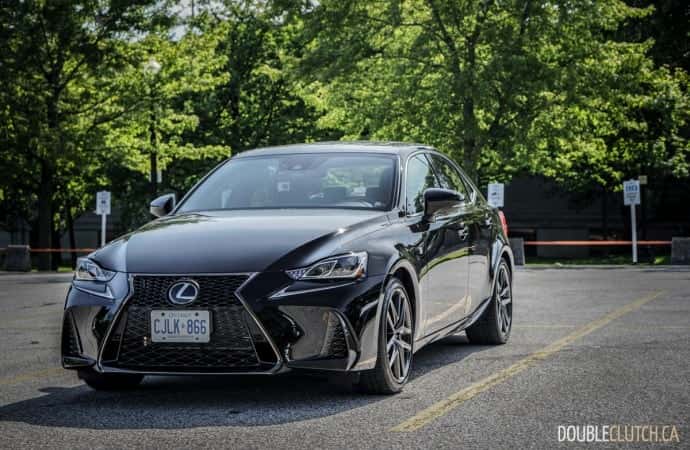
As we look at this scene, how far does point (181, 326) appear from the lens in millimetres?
6941

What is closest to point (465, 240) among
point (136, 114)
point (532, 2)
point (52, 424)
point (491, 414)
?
point (491, 414)

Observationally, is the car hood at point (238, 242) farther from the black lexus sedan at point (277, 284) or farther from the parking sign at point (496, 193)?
the parking sign at point (496, 193)

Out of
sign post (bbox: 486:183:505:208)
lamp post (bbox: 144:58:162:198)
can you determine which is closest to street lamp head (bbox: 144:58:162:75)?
lamp post (bbox: 144:58:162:198)

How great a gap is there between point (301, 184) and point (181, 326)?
2015 mm

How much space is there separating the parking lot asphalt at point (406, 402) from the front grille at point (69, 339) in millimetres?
305

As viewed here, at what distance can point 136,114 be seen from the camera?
36.5 m

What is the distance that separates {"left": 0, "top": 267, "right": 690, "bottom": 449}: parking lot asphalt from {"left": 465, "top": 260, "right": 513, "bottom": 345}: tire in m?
0.16

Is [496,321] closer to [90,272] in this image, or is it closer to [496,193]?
[90,272]

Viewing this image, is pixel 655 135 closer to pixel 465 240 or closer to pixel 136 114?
pixel 136 114

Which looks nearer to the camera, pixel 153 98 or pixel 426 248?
pixel 426 248

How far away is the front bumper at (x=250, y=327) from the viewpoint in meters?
6.92

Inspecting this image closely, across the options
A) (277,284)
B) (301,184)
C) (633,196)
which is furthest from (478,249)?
(633,196)
